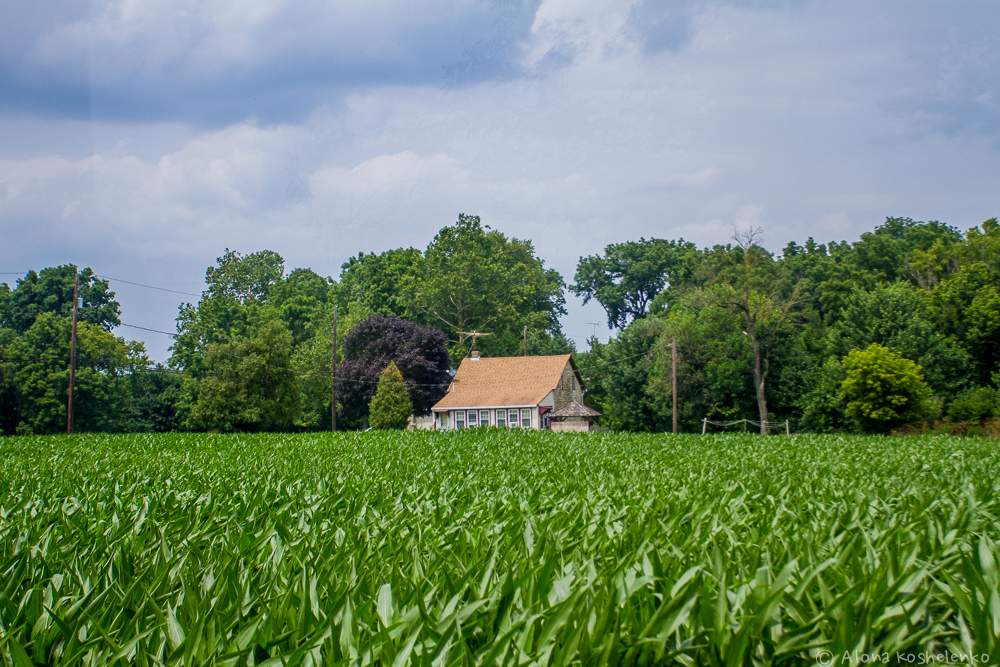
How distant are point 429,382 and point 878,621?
199ft

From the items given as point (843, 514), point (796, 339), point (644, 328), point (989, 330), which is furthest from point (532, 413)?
point (843, 514)

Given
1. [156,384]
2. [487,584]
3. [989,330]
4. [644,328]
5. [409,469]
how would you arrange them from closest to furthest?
1. [487,584]
2. [409,469]
3. [989,330]
4. [644,328]
5. [156,384]

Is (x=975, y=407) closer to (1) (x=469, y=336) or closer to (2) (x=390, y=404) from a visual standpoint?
(2) (x=390, y=404)

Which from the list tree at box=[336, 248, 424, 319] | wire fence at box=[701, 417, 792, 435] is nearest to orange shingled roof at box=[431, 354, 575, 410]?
wire fence at box=[701, 417, 792, 435]

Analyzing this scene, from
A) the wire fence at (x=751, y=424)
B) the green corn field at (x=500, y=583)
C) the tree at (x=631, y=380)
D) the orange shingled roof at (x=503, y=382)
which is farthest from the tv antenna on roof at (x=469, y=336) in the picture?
the green corn field at (x=500, y=583)

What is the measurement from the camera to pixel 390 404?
180 ft

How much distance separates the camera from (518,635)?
2223 mm

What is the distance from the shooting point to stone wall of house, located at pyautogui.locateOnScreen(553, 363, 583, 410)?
57.5 metres

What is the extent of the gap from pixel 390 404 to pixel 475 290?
669 inches

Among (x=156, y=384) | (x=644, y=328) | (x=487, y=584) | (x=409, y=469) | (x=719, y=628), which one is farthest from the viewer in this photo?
(x=156, y=384)

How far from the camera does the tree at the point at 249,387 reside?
159 ft

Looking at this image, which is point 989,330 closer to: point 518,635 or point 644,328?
point 644,328

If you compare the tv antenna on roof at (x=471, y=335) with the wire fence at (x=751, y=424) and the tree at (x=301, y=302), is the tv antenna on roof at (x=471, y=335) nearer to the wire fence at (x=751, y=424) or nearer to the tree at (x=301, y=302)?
the tree at (x=301, y=302)

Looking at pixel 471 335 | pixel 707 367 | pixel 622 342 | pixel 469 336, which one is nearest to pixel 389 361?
pixel 471 335
